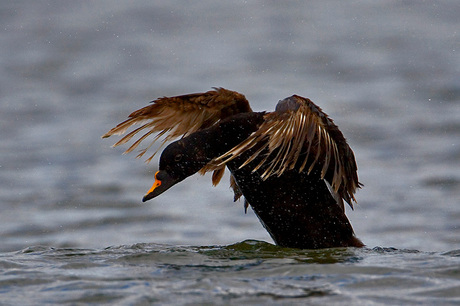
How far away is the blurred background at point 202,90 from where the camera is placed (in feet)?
29.0

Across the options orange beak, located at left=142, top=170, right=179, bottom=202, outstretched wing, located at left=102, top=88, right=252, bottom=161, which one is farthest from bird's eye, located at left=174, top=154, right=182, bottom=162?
outstretched wing, located at left=102, top=88, right=252, bottom=161

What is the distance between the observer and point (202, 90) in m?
12.3

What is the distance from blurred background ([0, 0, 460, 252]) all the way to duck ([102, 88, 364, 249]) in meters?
2.23

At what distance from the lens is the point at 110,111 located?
1220 centimetres

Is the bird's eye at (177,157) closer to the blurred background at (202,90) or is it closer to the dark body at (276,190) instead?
the dark body at (276,190)

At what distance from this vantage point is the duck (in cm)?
545

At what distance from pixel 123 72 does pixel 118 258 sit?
27.2 ft

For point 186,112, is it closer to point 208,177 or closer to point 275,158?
point 275,158

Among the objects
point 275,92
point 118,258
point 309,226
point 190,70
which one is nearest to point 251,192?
point 309,226

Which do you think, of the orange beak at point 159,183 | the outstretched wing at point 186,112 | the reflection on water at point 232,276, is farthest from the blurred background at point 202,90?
the orange beak at point 159,183

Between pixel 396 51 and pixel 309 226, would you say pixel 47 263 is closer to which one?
pixel 309 226

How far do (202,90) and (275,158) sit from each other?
7.04 meters

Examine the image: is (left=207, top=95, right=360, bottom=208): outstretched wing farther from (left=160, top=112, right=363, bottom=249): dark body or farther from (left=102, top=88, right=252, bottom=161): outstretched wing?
(left=102, top=88, right=252, bottom=161): outstretched wing

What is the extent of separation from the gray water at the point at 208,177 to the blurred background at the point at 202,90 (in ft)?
0.10
